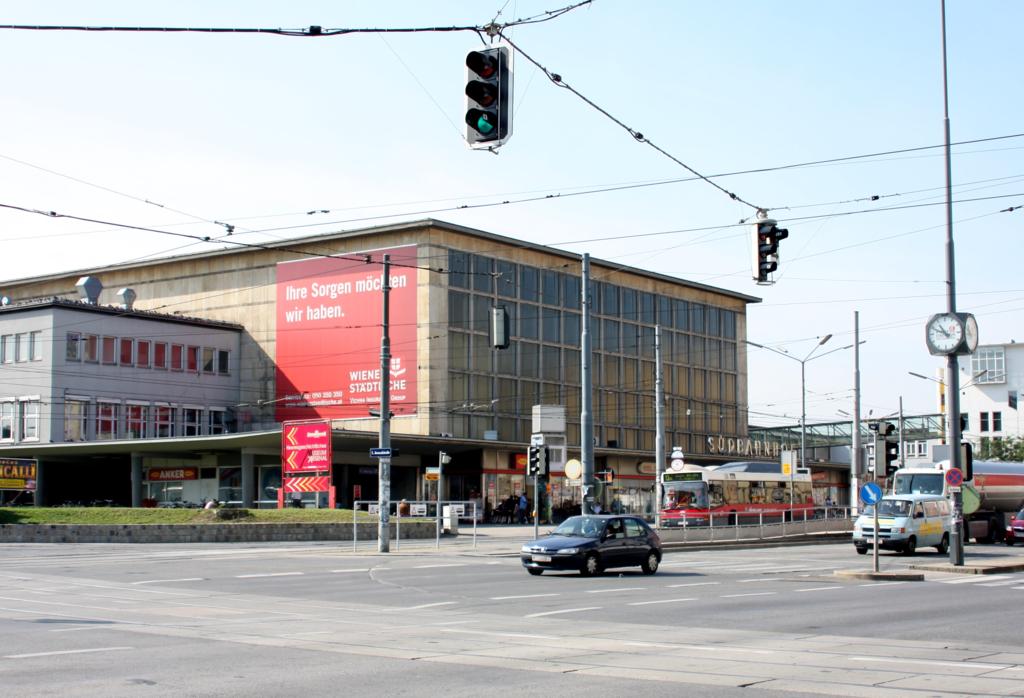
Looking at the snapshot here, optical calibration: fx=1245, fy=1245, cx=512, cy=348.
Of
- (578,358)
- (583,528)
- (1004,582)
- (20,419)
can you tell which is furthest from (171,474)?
(1004,582)

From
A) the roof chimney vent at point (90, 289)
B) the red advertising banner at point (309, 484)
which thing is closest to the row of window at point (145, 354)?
the roof chimney vent at point (90, 289)

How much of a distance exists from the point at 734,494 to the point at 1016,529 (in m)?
12.0

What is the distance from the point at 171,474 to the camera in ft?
223

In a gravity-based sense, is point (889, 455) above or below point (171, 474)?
above

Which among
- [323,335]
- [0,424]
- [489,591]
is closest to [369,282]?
[323,335]

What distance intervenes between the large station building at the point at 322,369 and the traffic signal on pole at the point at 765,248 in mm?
38200

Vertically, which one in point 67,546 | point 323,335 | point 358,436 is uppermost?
point 323,335

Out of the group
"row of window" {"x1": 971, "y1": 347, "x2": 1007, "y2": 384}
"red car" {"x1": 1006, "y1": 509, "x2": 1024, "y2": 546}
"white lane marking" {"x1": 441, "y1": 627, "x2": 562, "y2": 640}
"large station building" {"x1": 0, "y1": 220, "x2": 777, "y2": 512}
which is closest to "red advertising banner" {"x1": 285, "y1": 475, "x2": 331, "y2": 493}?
"large station building" {"x1": 0, "y1": 220, "x2": 777, "y2": 512}

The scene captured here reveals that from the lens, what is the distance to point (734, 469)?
5609 centimetres

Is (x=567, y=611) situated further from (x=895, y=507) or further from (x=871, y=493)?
(x=895, y=507)

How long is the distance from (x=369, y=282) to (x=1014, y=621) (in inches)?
2194

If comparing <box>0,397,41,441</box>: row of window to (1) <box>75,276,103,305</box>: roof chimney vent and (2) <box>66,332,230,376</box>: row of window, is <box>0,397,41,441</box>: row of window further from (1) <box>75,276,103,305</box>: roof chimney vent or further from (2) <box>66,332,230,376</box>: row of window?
(1) <box>75,276,103,305</box>: roof chimney vent

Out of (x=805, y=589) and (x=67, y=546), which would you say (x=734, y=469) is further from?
(x=805, y=589)

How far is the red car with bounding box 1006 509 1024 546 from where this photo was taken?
47.3m
